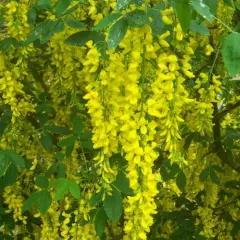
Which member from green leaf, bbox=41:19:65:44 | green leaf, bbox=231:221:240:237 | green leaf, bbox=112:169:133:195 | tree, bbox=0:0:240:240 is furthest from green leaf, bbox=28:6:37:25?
green leaf, bbox=231:221:240:237

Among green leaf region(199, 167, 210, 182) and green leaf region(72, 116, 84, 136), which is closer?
green leaf region(72, 116, 84, 136)

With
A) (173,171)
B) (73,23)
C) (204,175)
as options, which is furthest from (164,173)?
(73,23)

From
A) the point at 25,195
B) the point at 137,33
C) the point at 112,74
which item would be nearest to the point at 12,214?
the point at 25,195

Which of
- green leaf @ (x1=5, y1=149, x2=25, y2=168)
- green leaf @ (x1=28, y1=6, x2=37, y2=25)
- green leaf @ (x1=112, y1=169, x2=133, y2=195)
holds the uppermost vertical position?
green leaf @ (x1=28, y1=6, x2=37, y2=25)

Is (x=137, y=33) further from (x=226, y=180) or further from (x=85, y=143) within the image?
(x=226, y=180)

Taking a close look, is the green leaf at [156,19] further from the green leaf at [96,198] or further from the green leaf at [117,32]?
A: the green leaf at [96,198]

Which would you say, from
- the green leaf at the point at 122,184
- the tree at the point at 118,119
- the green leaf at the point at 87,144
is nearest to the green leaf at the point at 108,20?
the tree at the point at 118,119

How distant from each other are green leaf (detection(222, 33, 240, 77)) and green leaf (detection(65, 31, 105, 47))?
554 mm

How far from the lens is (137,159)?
5.29 feet

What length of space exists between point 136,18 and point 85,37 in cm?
42

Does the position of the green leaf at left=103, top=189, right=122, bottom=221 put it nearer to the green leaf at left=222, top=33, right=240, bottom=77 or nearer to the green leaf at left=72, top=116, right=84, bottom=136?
the green leaf at left=72, top=116, right=84, bottom=136

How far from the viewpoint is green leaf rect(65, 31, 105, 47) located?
5.63 ft

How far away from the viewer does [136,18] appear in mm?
1410

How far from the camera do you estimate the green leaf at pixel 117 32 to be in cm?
135
